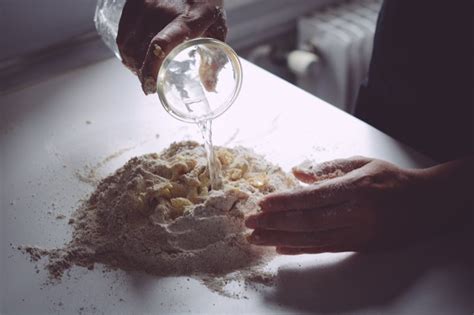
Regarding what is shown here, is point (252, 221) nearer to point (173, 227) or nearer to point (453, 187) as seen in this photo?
point (173, 227)

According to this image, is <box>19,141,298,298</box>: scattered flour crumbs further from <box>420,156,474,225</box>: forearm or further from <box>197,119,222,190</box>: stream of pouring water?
<box>420,156,474,225</box>: forearm

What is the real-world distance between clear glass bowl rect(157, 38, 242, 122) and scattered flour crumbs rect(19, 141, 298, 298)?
0.09m

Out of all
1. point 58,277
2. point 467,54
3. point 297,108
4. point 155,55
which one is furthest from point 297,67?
point 58,277

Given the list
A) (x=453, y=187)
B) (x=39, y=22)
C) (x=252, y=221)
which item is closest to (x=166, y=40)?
(x=252, y=221)

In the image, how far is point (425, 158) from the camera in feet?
3.07

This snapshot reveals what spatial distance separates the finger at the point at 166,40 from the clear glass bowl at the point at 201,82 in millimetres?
19

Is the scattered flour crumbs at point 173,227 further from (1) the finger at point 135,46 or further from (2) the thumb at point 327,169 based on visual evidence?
(1) the finger at point 135,46

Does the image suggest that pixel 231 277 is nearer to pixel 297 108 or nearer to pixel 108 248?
pixel 108 248

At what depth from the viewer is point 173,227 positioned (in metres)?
0.81

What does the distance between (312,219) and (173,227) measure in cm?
19

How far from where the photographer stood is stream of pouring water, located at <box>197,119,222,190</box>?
0.86 metres

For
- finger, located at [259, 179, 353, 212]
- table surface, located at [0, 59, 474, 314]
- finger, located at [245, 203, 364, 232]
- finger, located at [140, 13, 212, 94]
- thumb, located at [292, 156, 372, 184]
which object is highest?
finger, located at [140, 13, 212, 94]

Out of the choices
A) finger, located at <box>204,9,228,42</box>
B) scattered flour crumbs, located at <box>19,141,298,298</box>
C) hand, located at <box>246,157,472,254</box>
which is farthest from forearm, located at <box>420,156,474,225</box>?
finger, located at <box>204,9,228,42</box>

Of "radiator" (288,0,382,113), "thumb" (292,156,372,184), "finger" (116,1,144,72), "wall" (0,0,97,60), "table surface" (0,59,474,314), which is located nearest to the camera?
"table surface" (0,59,474,314)
